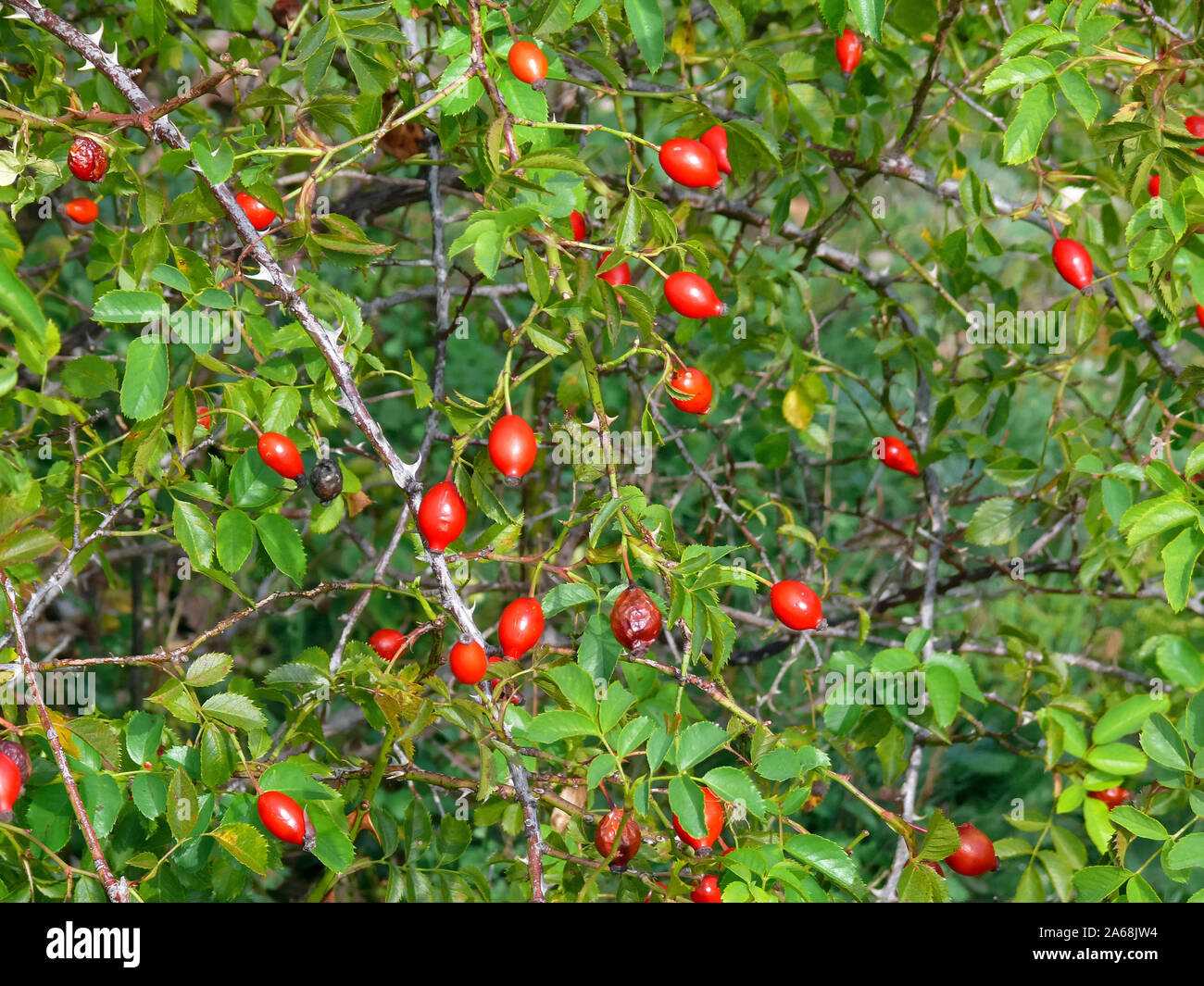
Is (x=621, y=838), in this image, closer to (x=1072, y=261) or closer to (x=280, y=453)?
(x=280, y=453)

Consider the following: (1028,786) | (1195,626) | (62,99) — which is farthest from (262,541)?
(1195,626)

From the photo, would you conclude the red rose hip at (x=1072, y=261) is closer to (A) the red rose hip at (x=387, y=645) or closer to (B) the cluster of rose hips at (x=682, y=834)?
(B) the cluster of rose hips at (x=682, y=834)

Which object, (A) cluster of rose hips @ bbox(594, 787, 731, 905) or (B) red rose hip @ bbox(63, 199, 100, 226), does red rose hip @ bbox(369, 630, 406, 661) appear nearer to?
(A) cluster of rose hips @ bbox(594, 787, 731, 905)

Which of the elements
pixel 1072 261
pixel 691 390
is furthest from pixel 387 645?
pixel 1072 261

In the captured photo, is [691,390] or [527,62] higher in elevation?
[527,62]

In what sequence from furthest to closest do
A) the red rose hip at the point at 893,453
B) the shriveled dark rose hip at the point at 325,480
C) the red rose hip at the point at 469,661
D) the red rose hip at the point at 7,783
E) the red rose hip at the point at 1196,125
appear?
the red rose hip at the point at 893,453 < the red rose hip at the point at 1196,125 < the shriveled dark rose hip at the point at 325,480 < the red rose hip at the point at 469,661 < the red rose hip at the point at 7,783

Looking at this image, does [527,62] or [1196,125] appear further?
[1196,125]

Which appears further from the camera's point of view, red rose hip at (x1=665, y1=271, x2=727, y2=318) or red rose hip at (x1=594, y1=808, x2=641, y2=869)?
red rose hip at (x1=665, y1=271, x2=727, y2=318)

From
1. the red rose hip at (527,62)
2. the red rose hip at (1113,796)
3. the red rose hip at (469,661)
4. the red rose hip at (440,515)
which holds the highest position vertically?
the red rose hip at (527,62)

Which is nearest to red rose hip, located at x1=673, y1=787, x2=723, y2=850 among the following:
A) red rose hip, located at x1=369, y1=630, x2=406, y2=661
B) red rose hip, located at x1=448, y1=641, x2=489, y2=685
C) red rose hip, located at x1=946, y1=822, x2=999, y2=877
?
red rose hip, located at x1=448, y1=641, x2=489, y2=685

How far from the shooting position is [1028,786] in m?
3.61

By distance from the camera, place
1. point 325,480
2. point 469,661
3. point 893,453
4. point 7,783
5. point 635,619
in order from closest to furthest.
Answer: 1. point 7,783
2. point 635,619
3. point 469,661
4. point 325,480
5. point 893,453

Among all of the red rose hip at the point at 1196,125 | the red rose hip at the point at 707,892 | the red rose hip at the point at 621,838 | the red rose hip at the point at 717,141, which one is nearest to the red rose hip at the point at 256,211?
the red rose hip at the point at 717,141
